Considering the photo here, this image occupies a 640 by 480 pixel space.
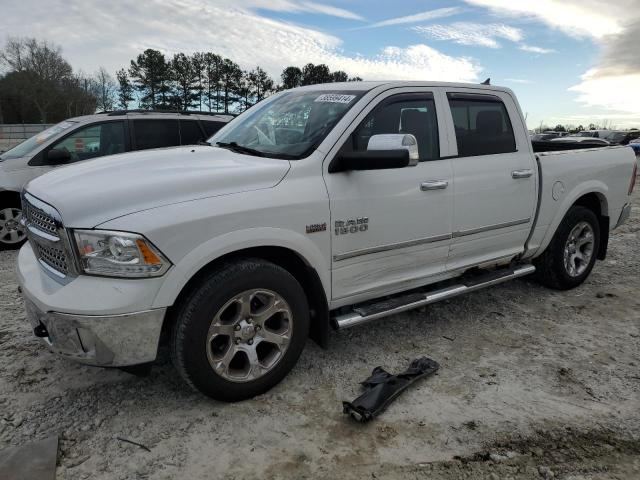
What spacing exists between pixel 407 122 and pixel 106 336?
8.10ft

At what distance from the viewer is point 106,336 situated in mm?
2490

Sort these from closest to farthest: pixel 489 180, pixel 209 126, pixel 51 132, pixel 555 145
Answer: pixel 489 180 < pixel 555 145 < pixel 51 132 < pixel 209 126

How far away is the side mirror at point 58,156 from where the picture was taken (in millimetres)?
6367

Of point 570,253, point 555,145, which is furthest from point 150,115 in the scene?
point 570,253

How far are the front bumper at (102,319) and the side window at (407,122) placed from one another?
66.7 inches

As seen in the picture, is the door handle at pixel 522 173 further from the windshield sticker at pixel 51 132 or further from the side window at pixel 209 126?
the windshield sticker at pixel 51 132

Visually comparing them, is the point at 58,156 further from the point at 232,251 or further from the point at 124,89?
the point at 124,89

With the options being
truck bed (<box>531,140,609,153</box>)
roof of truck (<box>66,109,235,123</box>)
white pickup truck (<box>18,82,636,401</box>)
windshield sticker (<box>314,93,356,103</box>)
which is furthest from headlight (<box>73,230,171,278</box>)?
roof of truck (<box>66,109,235,123</box>)

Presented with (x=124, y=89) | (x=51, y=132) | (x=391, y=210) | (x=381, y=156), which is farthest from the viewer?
(x=124, y=89)

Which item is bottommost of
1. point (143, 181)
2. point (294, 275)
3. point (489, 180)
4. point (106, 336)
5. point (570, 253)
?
point (570, 253)

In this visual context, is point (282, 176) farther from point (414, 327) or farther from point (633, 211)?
point (633, 211)

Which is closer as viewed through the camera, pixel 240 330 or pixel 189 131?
pixel 240 330

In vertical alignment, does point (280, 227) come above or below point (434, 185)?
below

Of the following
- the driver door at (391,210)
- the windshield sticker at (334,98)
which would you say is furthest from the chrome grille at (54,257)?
the windshield sticker at (334,98)
